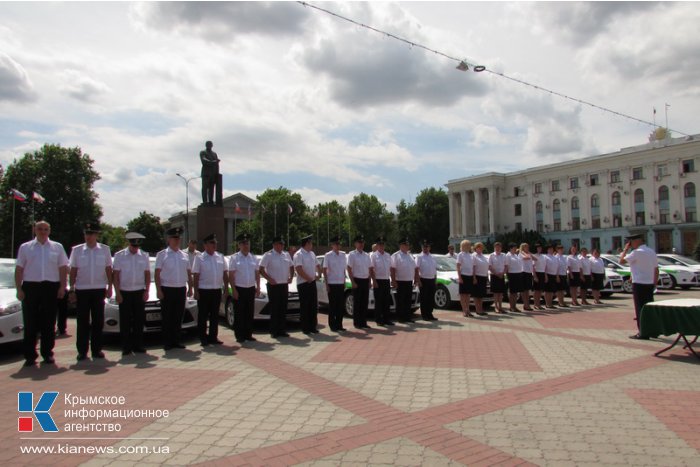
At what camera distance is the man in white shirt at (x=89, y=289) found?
7457 mm

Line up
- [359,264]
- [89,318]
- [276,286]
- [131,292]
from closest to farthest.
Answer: [89,318]
[131,292]
[276,286]
[359,264]

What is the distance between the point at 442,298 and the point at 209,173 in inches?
329

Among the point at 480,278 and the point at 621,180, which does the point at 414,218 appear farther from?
the point at 480,278

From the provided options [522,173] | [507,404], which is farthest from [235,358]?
[522,173]

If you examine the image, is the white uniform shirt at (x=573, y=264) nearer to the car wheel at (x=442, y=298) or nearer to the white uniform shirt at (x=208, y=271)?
the car wheel at (x=442, y=298)

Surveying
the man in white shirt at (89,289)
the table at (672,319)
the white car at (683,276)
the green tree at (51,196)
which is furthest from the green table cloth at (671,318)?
the green tree at (51,196)

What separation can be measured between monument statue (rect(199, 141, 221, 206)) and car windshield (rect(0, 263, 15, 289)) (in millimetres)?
7035

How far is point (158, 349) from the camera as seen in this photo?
27.5 feet

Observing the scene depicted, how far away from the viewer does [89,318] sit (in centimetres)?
761

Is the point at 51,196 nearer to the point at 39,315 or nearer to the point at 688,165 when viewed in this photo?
the point at 39,315

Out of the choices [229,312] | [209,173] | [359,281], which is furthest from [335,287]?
[209,173]

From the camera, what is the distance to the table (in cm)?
702

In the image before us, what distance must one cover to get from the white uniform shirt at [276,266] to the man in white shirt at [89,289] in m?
2.70

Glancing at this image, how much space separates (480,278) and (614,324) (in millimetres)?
3190
